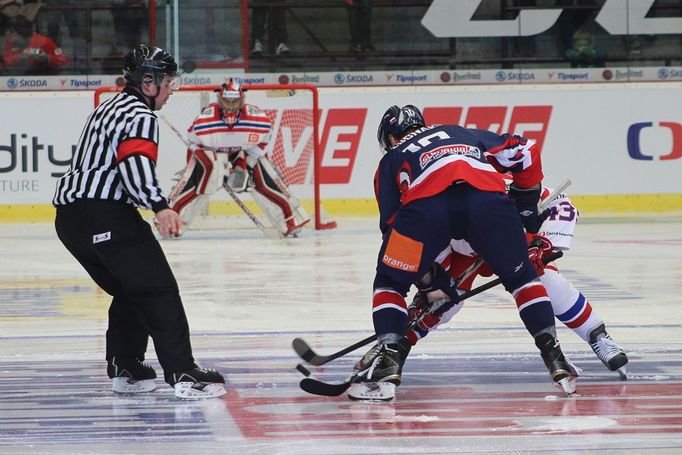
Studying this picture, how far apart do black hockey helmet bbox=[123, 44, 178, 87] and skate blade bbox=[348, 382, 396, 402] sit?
1.24 metres

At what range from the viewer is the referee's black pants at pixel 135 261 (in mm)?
4527

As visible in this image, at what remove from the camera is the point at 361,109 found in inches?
496

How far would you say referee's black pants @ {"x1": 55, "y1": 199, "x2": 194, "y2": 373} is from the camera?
4.53m

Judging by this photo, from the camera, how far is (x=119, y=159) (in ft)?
14.6

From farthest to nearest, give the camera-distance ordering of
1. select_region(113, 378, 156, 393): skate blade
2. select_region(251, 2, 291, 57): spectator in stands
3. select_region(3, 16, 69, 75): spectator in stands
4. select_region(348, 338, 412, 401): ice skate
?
select_region(251, 2, 291, 57): spectator in stands
select_region(3, 16, 69, 75): spectator in stands
select_region(113, 378, 156, 393): skate blade
select_region(348, 338, 412, 401): ice skate

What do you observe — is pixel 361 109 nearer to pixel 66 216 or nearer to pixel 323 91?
pixel 323 91

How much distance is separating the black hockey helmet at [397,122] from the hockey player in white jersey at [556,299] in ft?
1.47

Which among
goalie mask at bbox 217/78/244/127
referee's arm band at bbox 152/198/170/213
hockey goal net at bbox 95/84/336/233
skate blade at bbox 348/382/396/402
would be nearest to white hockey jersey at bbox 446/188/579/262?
skate blade at bbox 348/382/396/402

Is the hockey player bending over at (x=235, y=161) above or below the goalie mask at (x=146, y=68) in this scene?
below

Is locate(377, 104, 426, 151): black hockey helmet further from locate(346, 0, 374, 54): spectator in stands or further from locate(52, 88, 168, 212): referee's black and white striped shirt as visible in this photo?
locate(346, 0, 374, 54): spectator in stands

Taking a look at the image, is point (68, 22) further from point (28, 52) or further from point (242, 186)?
point (242, 186)

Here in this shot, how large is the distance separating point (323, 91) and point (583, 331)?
25.8ft

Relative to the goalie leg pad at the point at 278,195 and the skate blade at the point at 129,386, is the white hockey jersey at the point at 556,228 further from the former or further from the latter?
the goalie leg pad at the point at 278,195

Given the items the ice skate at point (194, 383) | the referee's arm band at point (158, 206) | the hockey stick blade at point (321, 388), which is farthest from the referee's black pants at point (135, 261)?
the hockey stick blade at point (321, 388)
